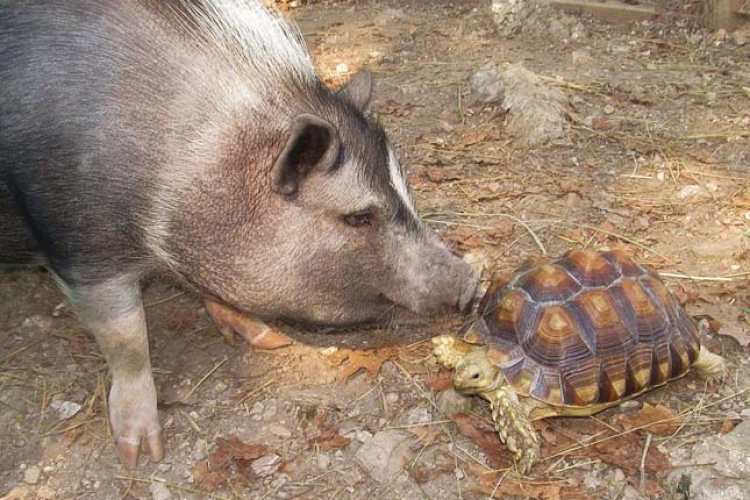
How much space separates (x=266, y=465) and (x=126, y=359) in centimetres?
80

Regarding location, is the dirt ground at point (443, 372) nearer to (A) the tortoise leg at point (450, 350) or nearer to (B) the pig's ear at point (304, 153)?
(A) the tortoise leg at point (450, 350)

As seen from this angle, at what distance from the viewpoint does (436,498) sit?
3264mm

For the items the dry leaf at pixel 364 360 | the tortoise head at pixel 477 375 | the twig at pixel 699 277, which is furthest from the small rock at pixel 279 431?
the twig at pixel 699 277

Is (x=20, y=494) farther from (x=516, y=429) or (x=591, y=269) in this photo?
(x=591, y=269)

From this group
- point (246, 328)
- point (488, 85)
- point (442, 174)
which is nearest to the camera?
point (246, 328)

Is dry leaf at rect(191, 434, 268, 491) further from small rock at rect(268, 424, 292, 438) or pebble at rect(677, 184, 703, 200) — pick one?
pebble at rect(677, 184, 703, 200)

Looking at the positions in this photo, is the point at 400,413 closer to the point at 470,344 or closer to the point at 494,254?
the point at 470,344

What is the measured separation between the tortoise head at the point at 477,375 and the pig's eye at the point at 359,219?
73 cm

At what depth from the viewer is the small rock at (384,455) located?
339cm

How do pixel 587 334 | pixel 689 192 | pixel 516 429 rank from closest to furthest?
pixel 516 429
pixel 587 334
pixel 689 192

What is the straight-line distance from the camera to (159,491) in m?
3.40

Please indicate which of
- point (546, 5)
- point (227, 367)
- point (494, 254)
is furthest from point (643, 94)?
point (227, 367)

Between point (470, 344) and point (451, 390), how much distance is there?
0.75 ft

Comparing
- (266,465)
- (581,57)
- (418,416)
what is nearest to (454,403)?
(418,416)
